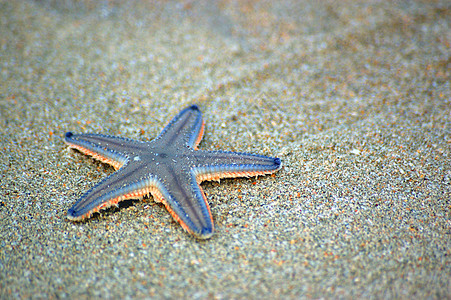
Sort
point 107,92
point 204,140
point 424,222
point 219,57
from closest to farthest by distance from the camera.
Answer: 1. point 424,222
2. point 204,140
3. point 107,92
4. point 219,57

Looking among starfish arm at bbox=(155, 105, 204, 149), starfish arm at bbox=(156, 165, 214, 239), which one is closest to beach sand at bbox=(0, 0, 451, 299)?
starfish arm at bbox=(156, 165, 214, 239)

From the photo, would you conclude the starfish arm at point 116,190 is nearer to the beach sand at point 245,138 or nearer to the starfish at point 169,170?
the starfish at point 169,170

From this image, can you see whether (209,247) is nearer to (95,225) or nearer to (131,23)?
(95,225)

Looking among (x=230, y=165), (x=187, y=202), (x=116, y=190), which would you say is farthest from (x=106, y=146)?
(x=230, y=165)

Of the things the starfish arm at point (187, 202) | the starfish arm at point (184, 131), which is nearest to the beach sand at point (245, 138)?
the starfish arm at point (187, 202)

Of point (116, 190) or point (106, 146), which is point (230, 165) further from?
point (106, 146)

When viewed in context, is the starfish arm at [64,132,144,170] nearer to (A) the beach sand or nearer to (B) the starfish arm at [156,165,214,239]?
(A) the beach sand

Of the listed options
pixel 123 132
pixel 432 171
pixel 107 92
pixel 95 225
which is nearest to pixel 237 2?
pixel 107 92
